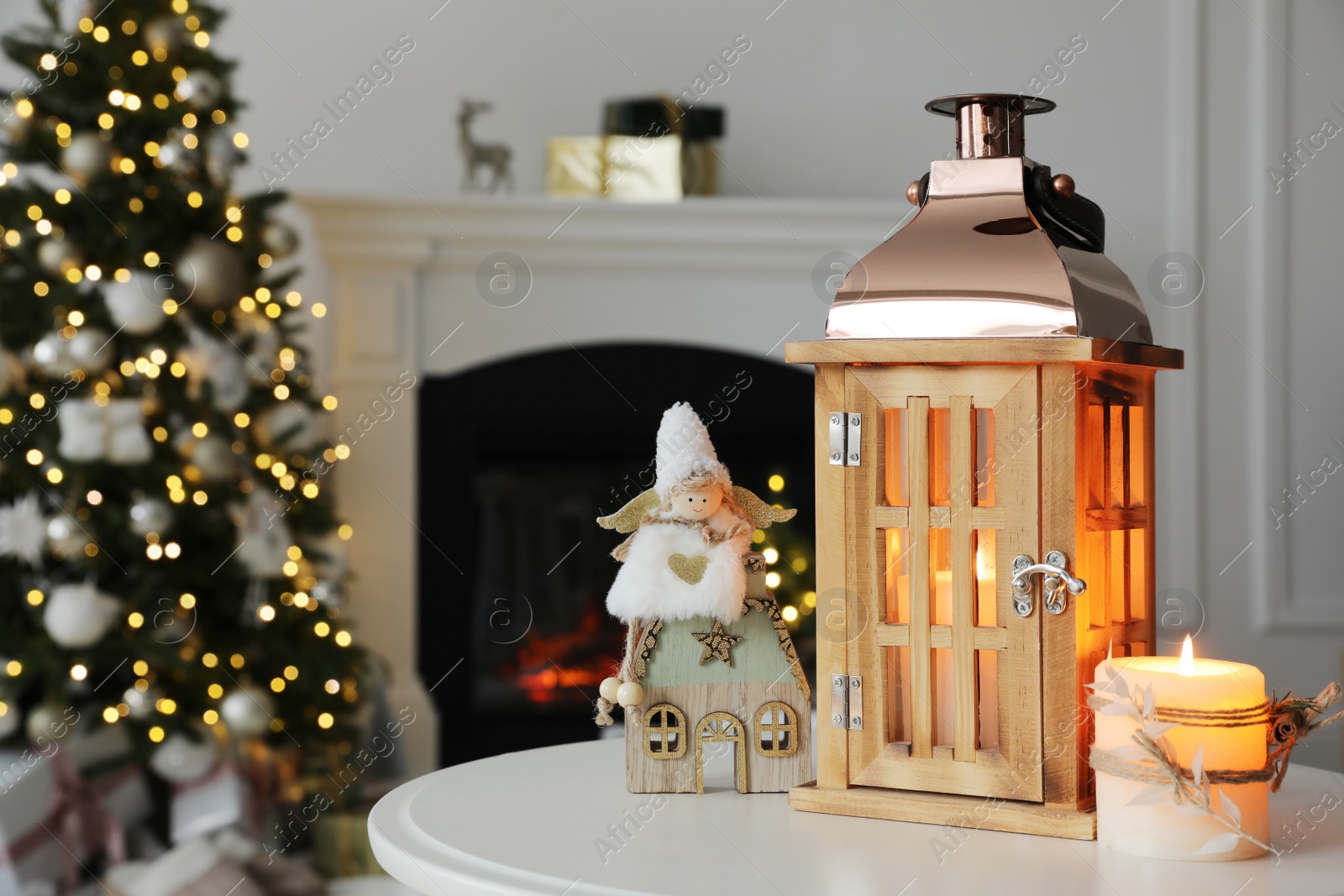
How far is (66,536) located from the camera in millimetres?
2396

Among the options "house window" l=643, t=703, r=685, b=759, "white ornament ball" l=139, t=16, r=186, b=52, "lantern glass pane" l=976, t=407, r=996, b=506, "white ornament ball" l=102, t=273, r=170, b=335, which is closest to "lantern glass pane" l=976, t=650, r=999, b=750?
"lantern glass pane" l=976, t=407, r=996, b=506

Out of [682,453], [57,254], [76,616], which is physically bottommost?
[76,616]

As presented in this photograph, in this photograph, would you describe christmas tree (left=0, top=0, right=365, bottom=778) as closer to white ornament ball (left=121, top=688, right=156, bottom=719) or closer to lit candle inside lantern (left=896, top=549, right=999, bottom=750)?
white ornament ball (left=121, top=688, right=156, bottom=719)

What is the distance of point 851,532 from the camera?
963 mm

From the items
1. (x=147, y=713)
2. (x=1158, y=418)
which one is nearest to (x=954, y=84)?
(x=1158, y=418)

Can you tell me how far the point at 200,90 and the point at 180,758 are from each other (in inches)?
54.9

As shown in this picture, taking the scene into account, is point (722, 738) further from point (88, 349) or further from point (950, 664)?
point (88, 349)

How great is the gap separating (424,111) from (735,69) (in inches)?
32.6

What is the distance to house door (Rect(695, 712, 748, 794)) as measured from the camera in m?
0.99

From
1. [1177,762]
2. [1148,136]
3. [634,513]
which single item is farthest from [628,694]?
[1148,136]

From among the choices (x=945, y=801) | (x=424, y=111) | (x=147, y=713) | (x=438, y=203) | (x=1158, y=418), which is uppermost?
(x=424, y=111)

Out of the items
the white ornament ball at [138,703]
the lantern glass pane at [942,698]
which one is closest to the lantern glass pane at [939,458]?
the lantern glass pane at [942,698]

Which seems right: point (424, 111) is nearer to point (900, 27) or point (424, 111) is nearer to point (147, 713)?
point (900, 27)

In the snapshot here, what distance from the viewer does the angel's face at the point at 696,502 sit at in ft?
3.32
